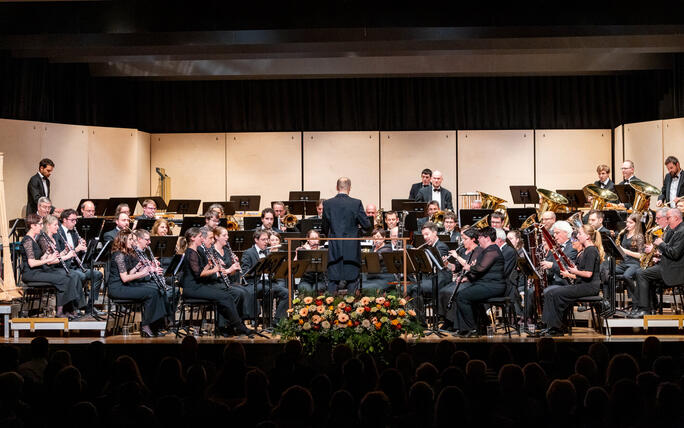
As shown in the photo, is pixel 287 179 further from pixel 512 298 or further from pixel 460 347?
pixel 460 347

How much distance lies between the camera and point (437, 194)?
12.0 meters

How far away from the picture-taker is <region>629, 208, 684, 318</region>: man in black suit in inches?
313

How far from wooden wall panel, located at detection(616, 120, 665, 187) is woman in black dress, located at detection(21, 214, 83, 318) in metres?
9.20

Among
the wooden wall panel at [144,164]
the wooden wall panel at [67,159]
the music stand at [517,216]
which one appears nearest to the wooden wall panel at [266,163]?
the wooden wall panel at [144,164]

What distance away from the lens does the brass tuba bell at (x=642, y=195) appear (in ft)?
33.0

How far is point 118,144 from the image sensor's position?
45.3 ft

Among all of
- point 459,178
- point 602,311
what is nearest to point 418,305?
point 602,311

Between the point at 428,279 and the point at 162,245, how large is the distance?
291cm

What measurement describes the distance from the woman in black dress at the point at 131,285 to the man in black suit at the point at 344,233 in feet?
5.88

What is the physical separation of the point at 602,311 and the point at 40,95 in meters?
8.91

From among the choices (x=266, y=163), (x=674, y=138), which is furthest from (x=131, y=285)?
(x=674, y=138)

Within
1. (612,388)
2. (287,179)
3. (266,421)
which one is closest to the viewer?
(266,421)

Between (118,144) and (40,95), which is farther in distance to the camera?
(118,144)

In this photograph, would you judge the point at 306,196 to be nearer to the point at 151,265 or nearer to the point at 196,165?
the point at 196,165
